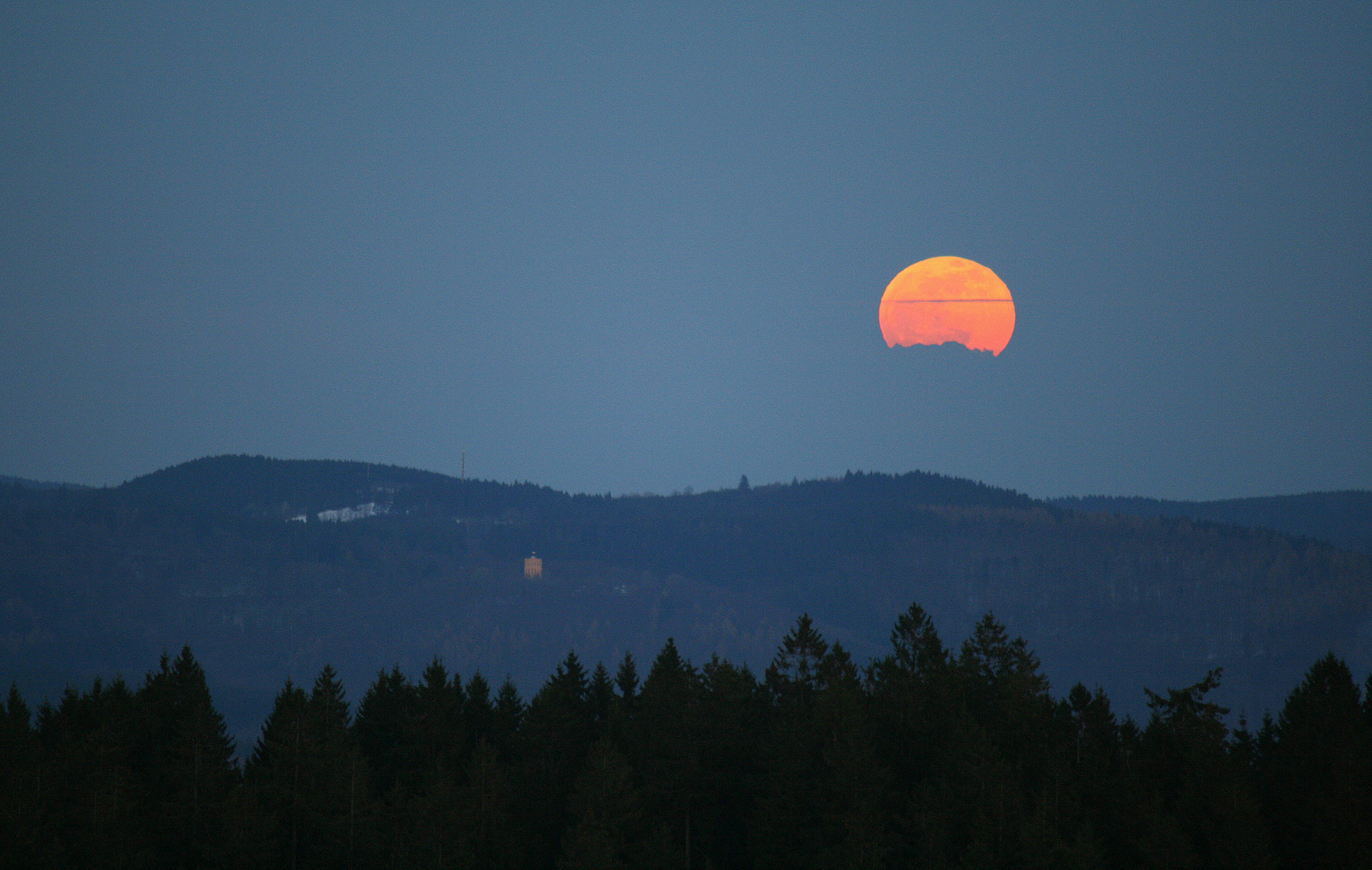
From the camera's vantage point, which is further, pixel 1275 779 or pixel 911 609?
pixel 911 609

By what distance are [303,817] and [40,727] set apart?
24.8m

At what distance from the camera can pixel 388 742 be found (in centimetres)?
6469

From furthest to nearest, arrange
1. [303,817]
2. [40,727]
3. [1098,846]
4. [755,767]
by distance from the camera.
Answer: [40,727]
[755,767]
[303,817]
[1098,846]

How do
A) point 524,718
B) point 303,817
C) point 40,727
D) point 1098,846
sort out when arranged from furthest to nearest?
point 40,727
point 524,718
point 303,817
point 1098,846

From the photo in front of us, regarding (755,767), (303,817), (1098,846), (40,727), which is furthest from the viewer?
(40,727)

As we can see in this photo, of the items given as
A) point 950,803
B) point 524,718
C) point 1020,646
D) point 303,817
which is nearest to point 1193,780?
point 950,803

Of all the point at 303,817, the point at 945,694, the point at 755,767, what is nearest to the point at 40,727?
the point at 303,817

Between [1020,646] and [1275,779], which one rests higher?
[1020,646]

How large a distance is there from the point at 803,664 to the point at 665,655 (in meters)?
7.41

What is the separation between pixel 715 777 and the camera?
55719 millimetres

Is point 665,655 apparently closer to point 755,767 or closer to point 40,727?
point 755,767

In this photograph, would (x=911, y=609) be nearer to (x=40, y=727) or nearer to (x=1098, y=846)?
(x=1098, y=846)

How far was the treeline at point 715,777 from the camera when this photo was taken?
4725 cm

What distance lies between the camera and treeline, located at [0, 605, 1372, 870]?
155 feet
